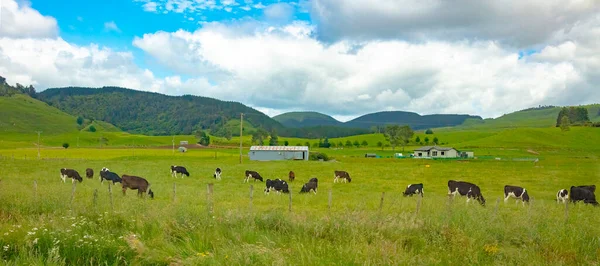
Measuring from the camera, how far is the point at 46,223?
11.1 meters

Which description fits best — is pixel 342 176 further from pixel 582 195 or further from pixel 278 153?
pixel 278 153

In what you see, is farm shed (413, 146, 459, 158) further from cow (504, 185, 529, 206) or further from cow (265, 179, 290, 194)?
cow (265, 179, 290, 194)

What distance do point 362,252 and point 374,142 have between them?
6086 inches

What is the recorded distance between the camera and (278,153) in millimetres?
78438

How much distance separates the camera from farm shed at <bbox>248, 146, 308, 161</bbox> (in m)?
77.9

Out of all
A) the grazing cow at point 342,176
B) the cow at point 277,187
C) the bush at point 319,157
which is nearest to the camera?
the cow at point 277,187

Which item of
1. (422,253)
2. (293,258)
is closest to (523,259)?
(422,253)

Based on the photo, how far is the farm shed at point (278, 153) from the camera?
77.9 m

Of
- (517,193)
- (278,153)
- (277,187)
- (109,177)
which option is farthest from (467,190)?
(278,153)

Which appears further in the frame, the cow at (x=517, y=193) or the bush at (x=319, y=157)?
the bush at (x=319, y=157)

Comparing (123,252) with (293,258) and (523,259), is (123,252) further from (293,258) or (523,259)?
(523,259)

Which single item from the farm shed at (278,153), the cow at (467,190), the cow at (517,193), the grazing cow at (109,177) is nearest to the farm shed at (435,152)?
the farm shed at (278,153)

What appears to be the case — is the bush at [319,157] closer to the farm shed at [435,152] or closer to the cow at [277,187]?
the farm shed at [435,152]

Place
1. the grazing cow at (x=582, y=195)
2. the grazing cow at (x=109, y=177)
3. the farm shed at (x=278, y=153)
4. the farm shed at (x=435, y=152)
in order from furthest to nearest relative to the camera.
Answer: the farm shed at (x=435, y=152), the farm shed at (x=278, y=153), the grazing cow at (x=109, y=177), the grazing cow at (x=582, y=195)
